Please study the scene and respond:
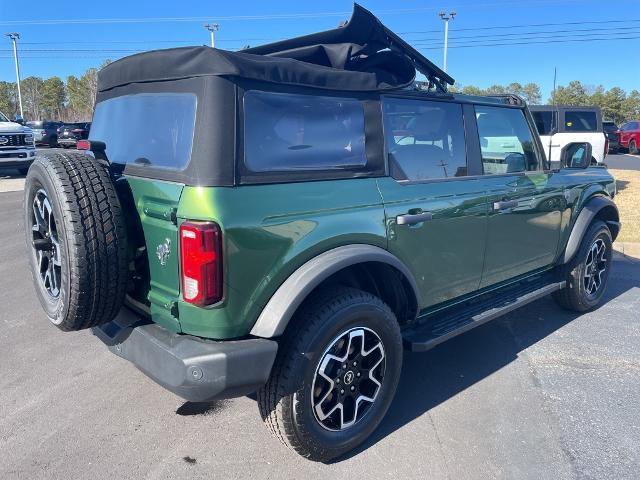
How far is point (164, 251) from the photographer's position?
2445 millimetres

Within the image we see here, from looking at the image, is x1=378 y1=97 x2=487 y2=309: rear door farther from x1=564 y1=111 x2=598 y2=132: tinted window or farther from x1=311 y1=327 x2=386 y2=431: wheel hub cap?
x1=564 y1=111 x2=598 y2=132: tinted window

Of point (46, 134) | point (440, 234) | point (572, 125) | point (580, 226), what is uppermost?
point (46, 134)

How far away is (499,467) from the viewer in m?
2.72

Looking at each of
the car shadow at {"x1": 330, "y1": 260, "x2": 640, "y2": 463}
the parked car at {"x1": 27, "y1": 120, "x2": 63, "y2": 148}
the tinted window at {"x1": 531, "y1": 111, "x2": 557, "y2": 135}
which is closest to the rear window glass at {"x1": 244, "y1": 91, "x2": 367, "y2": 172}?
the car shadow at {"x1": 330, "y1": 260, "x2": 640, "y2": 463}

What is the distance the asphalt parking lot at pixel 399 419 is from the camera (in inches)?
107

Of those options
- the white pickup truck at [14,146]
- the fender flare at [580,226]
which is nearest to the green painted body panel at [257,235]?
the fender flare at [580,226]

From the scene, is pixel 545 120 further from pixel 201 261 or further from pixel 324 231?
pixel 201 261

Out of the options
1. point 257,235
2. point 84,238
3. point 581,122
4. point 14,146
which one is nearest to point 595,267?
point 257,235

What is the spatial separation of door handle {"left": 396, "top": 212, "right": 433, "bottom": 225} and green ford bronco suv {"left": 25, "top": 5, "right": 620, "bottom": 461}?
1cm

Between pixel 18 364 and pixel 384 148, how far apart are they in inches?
117

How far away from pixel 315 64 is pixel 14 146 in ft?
47.4

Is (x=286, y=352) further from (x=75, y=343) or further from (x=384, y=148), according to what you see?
(x=75, y=343)

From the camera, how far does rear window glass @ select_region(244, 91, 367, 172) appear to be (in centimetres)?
247

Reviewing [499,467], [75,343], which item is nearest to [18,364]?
[75,343]
